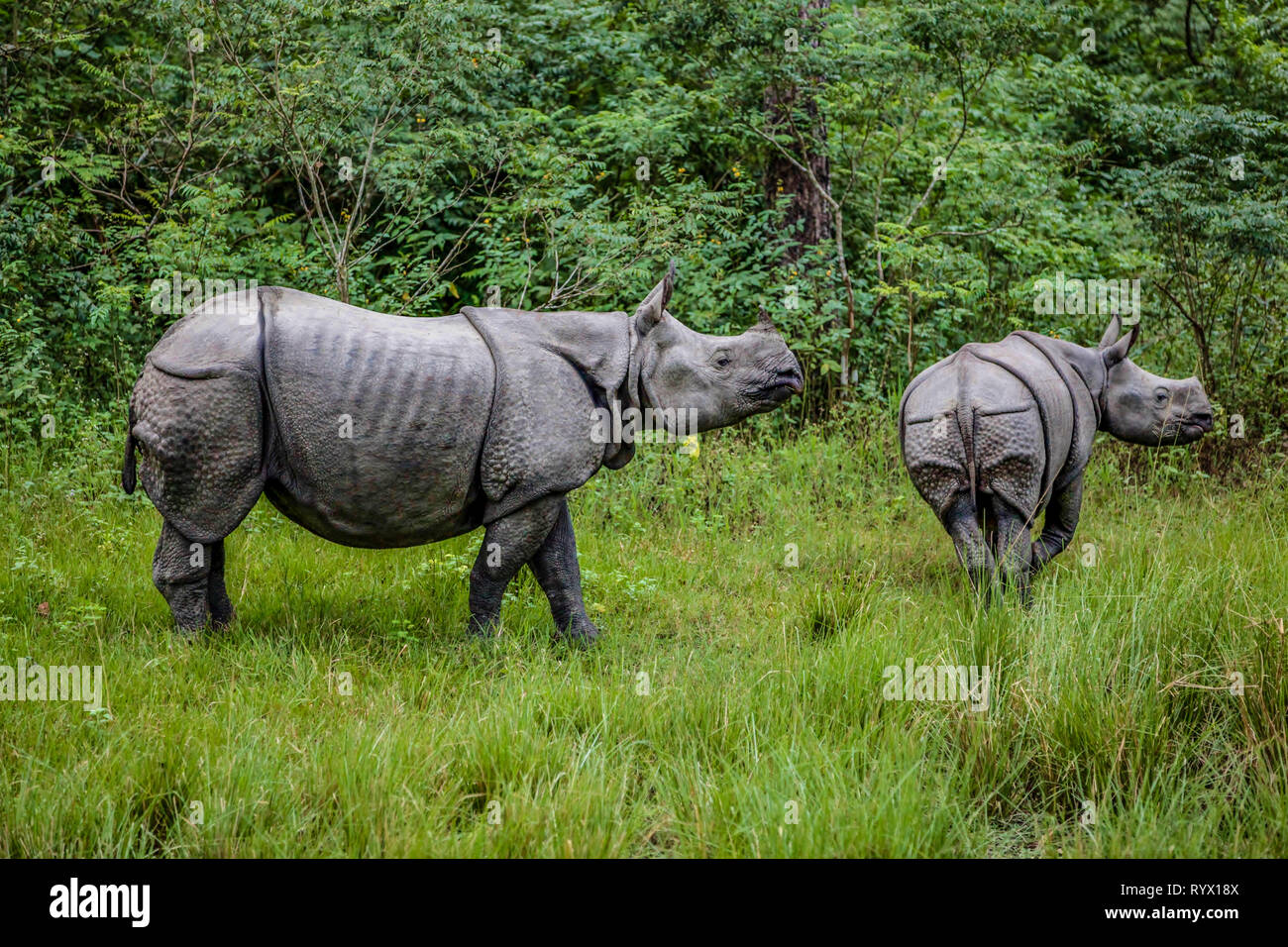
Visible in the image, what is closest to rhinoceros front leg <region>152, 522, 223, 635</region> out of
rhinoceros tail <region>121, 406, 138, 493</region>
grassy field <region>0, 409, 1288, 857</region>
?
grassy field <region>0, 409, 1288, 857</region>

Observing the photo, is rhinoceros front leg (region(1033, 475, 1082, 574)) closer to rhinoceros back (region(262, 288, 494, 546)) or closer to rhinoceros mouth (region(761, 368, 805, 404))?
rhinoceros mouth (region(761, 368, 805, 404))

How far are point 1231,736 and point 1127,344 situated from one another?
267 cm

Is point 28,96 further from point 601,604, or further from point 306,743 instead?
point 306,743

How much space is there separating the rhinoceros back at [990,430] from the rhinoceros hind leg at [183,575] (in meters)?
3.39

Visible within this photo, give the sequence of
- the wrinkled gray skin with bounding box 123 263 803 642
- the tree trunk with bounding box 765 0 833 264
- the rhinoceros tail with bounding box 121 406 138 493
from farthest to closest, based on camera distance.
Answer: the tree trunk with bounding box 765 0 833 264 < the rhinoceros tail with bounding box 121 406 138 493 < the wrinkled gray skin with bounding box 123 263 803 642

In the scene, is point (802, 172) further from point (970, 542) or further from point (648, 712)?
point (648, 712)

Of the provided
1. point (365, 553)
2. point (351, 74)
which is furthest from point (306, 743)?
point (351, 74)

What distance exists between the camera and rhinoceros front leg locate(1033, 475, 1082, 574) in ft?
19.8

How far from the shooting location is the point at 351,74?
8.35 meters

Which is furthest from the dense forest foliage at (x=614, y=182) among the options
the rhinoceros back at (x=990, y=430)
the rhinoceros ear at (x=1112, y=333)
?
the rhinoceros back at (x=990, y=430)

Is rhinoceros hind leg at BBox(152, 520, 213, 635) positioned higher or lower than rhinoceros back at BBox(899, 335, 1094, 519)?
lower

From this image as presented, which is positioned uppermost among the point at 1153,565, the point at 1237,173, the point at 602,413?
the point at 1237,173

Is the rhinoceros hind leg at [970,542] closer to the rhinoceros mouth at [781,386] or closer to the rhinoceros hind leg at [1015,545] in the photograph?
the rhinoceros hind leg at [1015,545]

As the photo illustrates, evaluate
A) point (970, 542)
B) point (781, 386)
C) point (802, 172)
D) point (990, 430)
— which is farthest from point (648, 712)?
point (802, 172)
